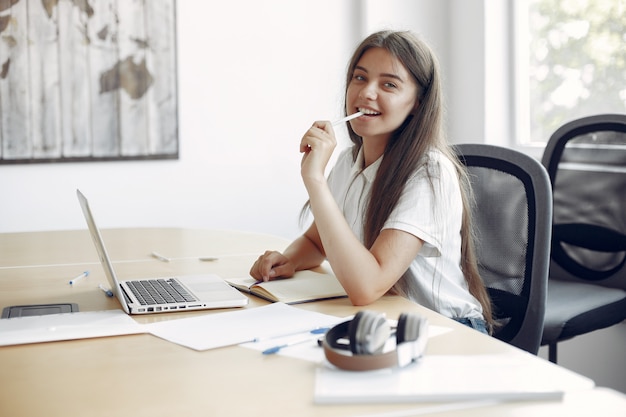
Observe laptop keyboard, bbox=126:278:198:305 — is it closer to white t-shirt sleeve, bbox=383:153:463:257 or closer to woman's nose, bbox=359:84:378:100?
white t-shirt sleeve, bbox=383:153:463:257

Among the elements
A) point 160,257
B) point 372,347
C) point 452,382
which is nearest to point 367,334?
point 372,347

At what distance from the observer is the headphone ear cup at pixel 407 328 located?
104 cm

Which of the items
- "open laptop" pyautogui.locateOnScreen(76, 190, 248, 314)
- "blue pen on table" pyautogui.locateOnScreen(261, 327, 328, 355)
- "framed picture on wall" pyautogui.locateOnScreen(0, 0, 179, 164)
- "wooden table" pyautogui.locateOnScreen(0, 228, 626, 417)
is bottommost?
"wooden table" pyautogui.locateOnScreen(0, 228, 626, 417)

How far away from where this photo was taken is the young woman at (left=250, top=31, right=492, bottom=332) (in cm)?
150

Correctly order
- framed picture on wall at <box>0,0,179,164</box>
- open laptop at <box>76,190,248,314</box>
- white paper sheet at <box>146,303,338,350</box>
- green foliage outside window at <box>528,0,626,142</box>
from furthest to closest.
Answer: framed picture on wall at <box>0,0,179,164</box>, green foliage outside window at <box>528,0,626,142</box>, open laptop at <box>76,190,248,314</box>, white paper sheet at <box>146,303,338,350</box>

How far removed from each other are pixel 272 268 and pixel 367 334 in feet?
2.32

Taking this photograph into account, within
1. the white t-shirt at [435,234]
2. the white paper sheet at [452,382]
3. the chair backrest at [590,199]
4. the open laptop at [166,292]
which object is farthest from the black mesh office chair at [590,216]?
the white paper sheet at [452,382]

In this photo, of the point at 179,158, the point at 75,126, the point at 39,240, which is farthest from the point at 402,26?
the point at 39,240

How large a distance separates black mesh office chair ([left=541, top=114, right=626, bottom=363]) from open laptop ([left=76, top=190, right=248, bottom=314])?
983mm

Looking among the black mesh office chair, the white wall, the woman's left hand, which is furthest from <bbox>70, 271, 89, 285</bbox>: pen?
the white wall

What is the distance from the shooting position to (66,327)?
129 centimetres

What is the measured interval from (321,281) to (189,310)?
1.03ft

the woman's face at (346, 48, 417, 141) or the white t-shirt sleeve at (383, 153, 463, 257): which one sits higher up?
the woman's face at (346, 48, 417, 141)

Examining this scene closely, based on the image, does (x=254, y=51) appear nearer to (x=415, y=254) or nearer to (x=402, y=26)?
(x=402, y=26)
